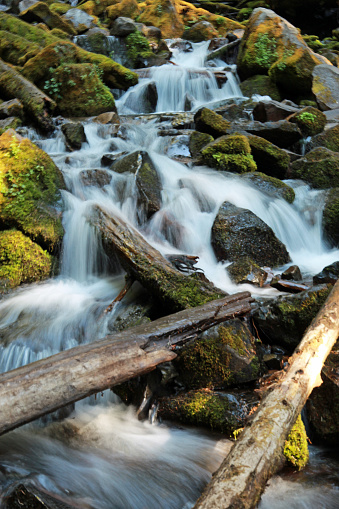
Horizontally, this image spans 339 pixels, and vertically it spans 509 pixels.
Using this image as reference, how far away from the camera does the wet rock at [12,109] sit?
9.89m

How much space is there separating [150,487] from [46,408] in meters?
1.10

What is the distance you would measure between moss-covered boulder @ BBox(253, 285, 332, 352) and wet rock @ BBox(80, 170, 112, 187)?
4303mm

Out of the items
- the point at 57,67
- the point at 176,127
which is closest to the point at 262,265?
the point at 176,127

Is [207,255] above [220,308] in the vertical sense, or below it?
below

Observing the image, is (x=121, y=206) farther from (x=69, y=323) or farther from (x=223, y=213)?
(x=69, y=323)

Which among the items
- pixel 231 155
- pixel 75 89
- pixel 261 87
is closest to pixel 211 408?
pixel 231 155

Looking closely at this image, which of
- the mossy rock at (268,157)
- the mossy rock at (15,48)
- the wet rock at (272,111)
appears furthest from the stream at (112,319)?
the mossy rock at (15,48)

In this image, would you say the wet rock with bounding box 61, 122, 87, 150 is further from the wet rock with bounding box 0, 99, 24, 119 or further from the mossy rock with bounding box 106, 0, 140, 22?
the mossy rock with bounding box 106, 0, 140, 22

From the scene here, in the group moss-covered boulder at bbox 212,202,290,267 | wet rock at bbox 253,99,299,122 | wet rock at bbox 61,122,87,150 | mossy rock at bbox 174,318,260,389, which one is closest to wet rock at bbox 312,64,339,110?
wet rock at bbox 253,99,299,122

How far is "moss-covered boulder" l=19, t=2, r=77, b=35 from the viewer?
17.3 metres

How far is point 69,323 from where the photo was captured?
14.8 feet

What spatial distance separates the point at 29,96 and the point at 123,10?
44.7 ft

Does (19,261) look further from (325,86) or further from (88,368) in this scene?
(325,86)

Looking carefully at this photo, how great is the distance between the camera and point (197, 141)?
943 centimetres
